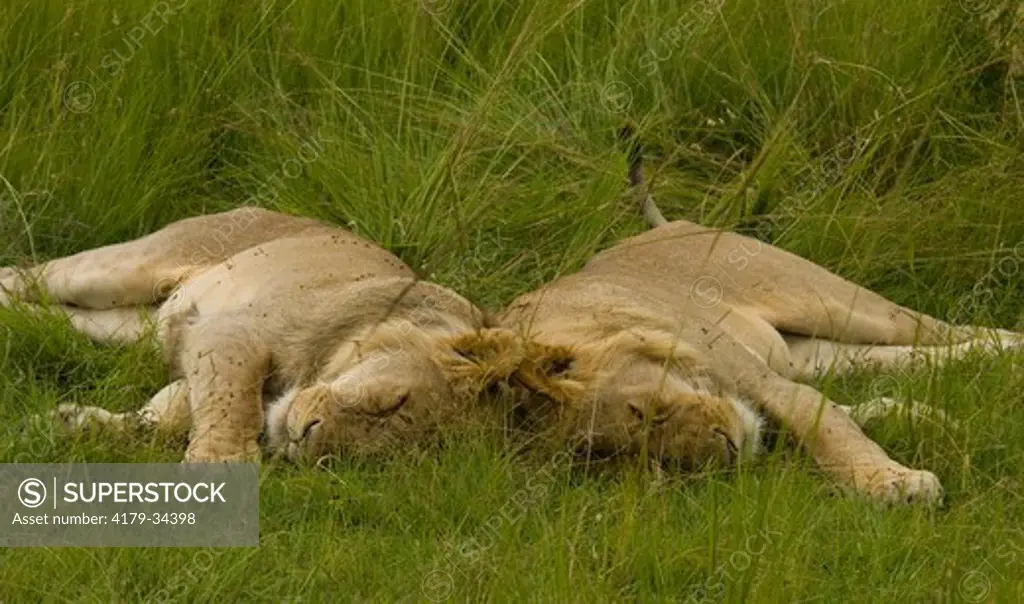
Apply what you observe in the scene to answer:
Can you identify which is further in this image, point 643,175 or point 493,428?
point 643,175

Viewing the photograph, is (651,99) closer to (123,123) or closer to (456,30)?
(456,30)

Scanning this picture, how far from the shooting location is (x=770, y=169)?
718cm

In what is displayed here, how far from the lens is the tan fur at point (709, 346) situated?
17.2 ft

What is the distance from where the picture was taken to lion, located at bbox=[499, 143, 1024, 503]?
17.2 ft

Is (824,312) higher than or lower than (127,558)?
lower

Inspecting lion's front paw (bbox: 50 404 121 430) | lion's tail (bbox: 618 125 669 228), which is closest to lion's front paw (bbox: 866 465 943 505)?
lion's tail (bbox: 618 125 669 228)

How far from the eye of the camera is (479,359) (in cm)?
533

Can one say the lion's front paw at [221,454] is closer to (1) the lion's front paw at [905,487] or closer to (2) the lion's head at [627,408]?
(2) the lion's head at [627,408]

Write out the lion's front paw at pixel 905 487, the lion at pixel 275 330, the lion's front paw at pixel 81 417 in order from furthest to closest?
the lion's front paw at pixel 81 417
the lion at pixel 275 330
the lion's front paw at pixel 905 487

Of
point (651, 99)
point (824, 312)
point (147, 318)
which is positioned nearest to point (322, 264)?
point (147, 318)

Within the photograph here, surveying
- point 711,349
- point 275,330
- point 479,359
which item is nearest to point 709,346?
point 711,349

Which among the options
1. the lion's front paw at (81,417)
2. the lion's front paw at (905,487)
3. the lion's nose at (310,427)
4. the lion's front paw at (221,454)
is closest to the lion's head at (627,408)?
the lion's front paw at (905,487)

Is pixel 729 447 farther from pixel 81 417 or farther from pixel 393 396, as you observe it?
pixel 81 417

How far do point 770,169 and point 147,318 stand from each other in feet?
7.01
